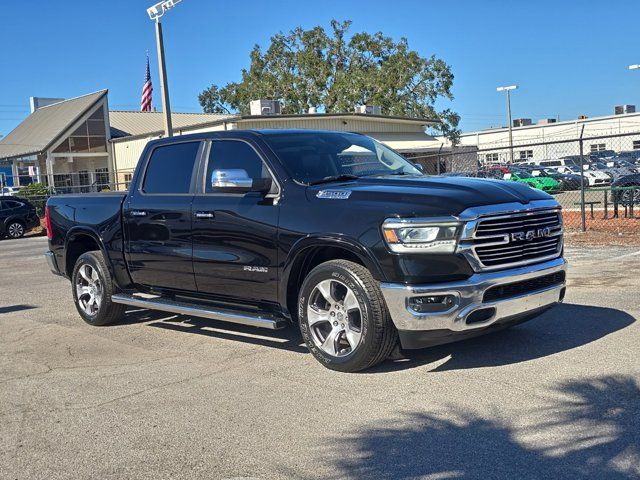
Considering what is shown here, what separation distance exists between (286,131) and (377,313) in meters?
2.28

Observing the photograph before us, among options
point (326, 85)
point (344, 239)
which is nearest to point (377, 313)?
point (344, 239)

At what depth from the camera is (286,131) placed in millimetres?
6648

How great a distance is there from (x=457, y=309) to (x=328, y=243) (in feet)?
3.64

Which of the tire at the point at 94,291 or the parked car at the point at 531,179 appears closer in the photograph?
the tire at the point at 94,291

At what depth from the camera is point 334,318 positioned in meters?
5.48

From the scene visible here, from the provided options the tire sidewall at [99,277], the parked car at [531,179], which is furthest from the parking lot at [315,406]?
the parked car at [531,179]

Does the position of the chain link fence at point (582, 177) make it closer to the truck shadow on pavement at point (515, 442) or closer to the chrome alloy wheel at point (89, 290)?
the truck shadow on pavement at point (515, 442)

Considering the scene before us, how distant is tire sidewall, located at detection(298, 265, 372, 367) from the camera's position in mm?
5188

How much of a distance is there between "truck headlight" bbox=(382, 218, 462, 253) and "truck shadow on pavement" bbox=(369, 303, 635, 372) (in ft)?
3.50

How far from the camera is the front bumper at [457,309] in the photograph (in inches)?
193

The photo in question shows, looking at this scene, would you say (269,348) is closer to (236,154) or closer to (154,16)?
(236,154)

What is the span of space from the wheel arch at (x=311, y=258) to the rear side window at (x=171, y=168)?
159cm

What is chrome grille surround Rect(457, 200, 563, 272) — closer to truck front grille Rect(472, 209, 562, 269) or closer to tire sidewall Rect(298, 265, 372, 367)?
truck front grille Rect(472, 209, 562, 269)

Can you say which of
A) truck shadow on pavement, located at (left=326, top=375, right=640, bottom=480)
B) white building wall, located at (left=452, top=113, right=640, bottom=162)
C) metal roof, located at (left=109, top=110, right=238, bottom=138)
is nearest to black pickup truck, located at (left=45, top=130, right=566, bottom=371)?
truck shadow on pavement, located at (left=326, top=375, right=640, bottom=480)
